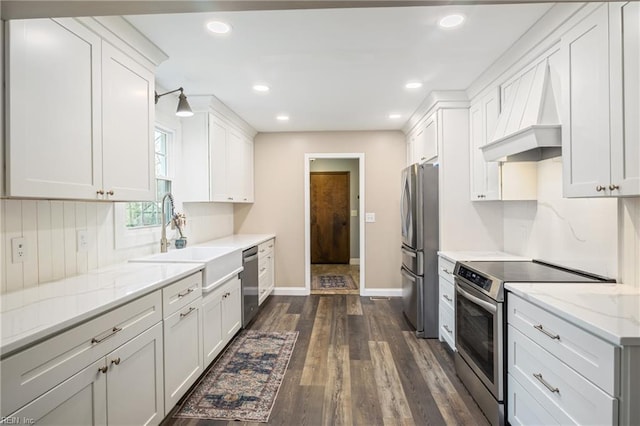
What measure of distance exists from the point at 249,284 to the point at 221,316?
0.81 meters

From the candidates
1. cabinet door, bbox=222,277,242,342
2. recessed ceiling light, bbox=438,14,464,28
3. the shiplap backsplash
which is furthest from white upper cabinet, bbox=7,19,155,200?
recessed ceiling light, bbox=438,14,464,28

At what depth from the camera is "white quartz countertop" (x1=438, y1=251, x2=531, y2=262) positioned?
271cm

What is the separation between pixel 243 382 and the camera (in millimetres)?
2451

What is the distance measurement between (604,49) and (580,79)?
19cm

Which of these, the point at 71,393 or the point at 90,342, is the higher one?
the point at 90,342

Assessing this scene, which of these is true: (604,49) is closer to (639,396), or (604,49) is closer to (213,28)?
(639,396)

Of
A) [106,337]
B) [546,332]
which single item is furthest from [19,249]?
[546,332]

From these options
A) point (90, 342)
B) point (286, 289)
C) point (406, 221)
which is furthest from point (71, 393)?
point (286, 289)

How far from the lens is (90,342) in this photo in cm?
133

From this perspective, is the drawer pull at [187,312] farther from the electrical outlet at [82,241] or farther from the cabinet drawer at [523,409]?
the cabinet drawer at [523,409]

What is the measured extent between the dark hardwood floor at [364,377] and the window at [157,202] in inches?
59.6

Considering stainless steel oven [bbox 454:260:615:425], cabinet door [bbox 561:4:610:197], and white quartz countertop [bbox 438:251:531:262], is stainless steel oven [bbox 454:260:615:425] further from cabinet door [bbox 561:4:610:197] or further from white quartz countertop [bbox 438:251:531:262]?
cabinet door [bbox 561:4:610:197]

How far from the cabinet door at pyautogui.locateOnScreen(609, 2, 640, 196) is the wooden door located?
19.4 feet

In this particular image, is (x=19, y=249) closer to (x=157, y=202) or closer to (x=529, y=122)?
(x=157, y=202)
